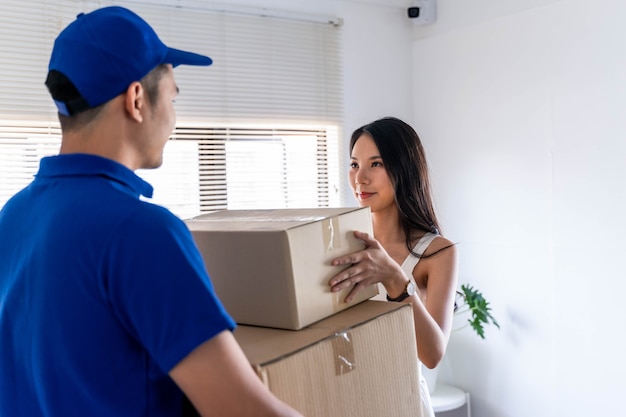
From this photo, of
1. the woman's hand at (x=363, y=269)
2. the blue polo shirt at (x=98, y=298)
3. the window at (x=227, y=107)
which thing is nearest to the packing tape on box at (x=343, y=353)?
the woman's hand at (x=363, y=269)

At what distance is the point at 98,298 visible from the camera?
0.81 meters

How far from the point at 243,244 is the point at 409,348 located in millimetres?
364

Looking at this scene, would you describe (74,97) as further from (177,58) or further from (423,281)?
(423,281)

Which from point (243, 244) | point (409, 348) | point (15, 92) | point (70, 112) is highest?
point (15, 92)

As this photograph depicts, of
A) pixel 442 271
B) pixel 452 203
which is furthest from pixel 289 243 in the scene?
pixel 452 203

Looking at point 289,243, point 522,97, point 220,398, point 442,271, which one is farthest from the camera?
point 522,97

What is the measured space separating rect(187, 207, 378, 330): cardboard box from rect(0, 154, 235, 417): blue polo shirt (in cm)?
24

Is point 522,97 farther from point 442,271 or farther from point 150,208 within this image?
point 150,208

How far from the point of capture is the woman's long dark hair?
1917 mm

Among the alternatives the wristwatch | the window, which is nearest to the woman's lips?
the wristwatch

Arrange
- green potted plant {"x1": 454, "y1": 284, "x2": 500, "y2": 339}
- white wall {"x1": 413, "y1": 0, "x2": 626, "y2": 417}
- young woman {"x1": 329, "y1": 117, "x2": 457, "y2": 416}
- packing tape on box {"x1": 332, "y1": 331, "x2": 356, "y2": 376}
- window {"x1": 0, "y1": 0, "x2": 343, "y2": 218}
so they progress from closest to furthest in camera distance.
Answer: packing tape on box {"x1": 332, "y1": 331, "x2": 356, "y2": 376} → young woman {"x1": 329, "y1": 117, "x2": 457, "y2": 416} → window {"x1": 0, "y1": 0, "x2": 343, "y2": 218} → white wall {"x1": 413, "y1": 0, "x2": 626, "y2": 417} → green potted plant {"x1": 454, "y1": 284, "x2": 500, "y2": 339}

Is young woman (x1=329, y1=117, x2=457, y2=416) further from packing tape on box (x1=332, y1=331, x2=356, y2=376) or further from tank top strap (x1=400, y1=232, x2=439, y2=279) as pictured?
packing tape on box (x1=332, y1=331, x2=356, y2=376)

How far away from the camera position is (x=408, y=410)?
46.9 inches

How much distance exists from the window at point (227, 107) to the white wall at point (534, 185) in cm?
65
